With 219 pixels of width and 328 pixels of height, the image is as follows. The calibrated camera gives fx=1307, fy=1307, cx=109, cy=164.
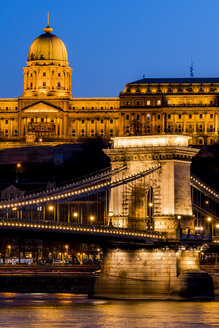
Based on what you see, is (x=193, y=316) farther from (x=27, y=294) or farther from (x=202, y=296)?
(x=27, y=294)

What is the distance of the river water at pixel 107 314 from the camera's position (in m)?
68.4

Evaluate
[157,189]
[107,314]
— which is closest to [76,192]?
[157,189]

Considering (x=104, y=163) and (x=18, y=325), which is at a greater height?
(x=104, y=163)

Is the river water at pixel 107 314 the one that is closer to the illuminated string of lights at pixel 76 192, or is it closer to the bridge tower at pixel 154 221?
the bridge tower at pixel 154 221

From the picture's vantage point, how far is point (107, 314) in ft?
241

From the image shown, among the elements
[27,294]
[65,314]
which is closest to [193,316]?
[65,314]

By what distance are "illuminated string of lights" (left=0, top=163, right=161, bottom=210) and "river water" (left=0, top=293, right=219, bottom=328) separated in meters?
6.26

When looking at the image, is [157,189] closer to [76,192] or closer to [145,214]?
[145,214]

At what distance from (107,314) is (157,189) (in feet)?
49.5

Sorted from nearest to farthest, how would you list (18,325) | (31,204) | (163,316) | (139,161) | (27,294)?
1. (18,325)
2. (163,316)
3. (31,204)
4. (139,161)
5. (27,294)

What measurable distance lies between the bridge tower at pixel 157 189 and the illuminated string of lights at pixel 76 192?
739 mm

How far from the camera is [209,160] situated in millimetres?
182875

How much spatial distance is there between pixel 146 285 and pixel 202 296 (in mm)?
3592

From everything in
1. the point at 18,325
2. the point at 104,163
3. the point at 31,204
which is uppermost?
the point at 104,163
